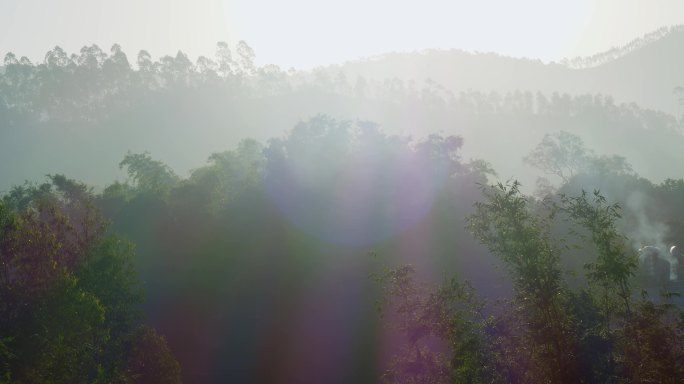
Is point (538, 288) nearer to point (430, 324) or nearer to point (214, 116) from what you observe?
point (430, 324)

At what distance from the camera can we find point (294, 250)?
148ft

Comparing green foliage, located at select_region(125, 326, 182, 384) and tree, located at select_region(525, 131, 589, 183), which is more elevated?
tree, located at select_region(525, 131, 589, 183)

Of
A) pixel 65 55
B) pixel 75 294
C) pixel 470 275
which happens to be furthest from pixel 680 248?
pixel 65 55

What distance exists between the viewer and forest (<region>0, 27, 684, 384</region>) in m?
16.0

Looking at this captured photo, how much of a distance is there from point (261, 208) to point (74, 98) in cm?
8159

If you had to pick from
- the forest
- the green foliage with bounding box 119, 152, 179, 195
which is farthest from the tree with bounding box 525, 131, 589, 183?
the green foliage with bounding box 119, 152, 179, 195

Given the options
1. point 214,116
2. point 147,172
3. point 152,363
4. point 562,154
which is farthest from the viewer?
point 214,116

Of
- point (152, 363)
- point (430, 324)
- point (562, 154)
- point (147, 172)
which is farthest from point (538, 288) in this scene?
point (562, 154)

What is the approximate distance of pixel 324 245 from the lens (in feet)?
151

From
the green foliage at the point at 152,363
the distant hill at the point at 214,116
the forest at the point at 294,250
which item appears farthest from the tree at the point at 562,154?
the green foliage at the point at 152,363

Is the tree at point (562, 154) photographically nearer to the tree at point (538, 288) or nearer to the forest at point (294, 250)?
the forest at point (294, 250)

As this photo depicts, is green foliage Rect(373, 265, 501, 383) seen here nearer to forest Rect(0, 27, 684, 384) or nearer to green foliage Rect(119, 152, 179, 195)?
forest Rect(0, 27, 684, 384)

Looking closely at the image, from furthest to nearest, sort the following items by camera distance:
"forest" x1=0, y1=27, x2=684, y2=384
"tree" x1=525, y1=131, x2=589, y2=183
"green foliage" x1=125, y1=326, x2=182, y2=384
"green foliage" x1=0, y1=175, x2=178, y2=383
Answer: "tree" x1=525, y1=131, x2=589, y2=183, "green foliage" x1=125, y1=326, x2=182, y2=384, "green foliage" x1=0, y1=175, x2=178, y2=383, "forest" x1=0, y1=27, x2=684, y2=384

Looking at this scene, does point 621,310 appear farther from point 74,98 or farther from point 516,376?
point 74,98
